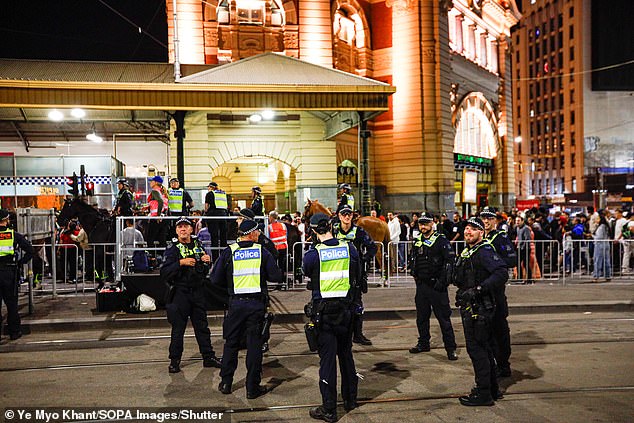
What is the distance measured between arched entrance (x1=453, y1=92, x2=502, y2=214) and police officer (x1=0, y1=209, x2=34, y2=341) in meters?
26.6

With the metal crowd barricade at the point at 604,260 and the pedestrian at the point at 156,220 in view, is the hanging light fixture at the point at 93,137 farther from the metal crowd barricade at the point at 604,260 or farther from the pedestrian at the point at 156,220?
the metal crowd barricade at the point at 604,260

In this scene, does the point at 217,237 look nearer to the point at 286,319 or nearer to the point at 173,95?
the point at 286,319

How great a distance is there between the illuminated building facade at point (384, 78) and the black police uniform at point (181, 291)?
13.1 metres

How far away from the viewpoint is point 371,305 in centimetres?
1191

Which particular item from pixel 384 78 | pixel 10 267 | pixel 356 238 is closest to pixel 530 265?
pixel 356 238

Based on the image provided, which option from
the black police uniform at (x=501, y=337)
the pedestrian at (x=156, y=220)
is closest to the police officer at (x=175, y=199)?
the pedestrian at (x=156, y=220)

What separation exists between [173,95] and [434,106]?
15.6m

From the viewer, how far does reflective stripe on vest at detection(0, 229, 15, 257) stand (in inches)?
366

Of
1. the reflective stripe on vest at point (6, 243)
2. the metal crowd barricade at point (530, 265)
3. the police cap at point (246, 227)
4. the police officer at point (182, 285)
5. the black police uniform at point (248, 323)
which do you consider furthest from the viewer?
the metal crowd barricade at point (530, 265)

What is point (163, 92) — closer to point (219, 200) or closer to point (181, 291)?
point (219, 200)

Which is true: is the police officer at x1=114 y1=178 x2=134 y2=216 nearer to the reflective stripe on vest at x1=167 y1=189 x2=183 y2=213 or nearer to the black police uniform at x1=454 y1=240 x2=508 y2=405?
the reflective stripe on vest at x1=167 y1=189 x2=183 y2=213

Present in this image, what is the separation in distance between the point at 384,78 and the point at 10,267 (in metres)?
23.4

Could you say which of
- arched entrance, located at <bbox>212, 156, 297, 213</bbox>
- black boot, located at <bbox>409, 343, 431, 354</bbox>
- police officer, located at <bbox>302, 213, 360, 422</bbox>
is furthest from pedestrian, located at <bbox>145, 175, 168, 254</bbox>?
arched entrance, located at <bbox>212, 156, 297, 213</bbox>

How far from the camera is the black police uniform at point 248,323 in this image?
21.2 ft
